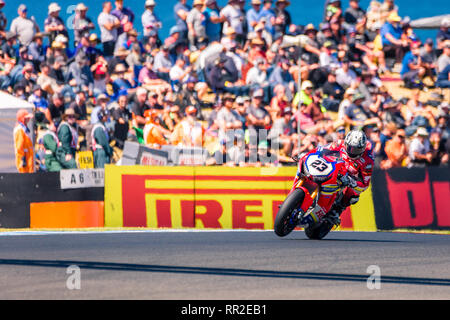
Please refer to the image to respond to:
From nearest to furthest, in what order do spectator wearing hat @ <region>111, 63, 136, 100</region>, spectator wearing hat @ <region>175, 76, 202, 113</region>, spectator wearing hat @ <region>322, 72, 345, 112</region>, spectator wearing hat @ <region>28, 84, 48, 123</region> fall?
spectator wearing hat @ <region>28, 84, 48, 123</region>
spectator wearing hat @ <region>175, 76, 202, 113</region>
spectator wearing hat @ <region>111, 63, 136, 100</region>
spectator wearing hat @ <region>322, 72, 345, 112</region>

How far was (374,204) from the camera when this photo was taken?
625 inches

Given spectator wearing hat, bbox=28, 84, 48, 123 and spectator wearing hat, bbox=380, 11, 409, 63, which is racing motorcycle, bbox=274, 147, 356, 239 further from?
spectator wearing hat, bbox=380, 11, 409, 63

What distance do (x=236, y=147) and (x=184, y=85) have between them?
212cm

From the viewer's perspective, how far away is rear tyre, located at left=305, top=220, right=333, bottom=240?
1212 cm

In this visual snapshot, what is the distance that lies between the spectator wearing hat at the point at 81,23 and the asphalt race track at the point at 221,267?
21.8 feet

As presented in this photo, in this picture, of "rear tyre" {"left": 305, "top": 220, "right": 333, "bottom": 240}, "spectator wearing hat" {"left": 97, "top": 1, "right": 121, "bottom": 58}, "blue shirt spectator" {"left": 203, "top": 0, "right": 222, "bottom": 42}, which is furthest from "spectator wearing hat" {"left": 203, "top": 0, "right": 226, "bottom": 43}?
"rear tyre" {"left": 305, "top": 220, "right": 333, "bottom": 240}

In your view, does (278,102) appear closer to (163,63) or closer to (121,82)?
(163,63)

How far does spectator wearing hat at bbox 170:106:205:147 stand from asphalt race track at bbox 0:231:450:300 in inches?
135

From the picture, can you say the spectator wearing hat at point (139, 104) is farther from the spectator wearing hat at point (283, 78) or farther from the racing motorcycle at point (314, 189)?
the racing motorcycle at point (314, 189)

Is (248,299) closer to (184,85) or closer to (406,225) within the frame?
(406,225)

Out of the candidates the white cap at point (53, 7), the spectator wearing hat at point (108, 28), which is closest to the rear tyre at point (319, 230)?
the spectator wearing hat at point (108, 28)

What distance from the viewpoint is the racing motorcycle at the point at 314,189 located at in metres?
11.1

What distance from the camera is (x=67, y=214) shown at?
1535 cm

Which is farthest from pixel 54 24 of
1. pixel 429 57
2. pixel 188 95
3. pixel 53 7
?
pixel 429 57
